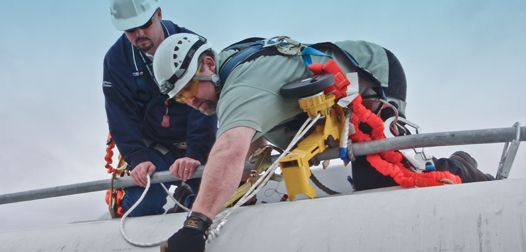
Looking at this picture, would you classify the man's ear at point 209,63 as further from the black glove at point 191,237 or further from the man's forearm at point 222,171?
the black glove at point 191,237

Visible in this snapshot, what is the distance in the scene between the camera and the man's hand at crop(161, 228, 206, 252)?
4.44ft

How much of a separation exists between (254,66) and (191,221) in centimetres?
75

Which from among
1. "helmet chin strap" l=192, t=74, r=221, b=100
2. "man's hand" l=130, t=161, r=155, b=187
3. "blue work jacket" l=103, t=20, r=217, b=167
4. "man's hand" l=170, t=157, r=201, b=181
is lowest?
"man's hand" l=130, t=161, r=155, b=187

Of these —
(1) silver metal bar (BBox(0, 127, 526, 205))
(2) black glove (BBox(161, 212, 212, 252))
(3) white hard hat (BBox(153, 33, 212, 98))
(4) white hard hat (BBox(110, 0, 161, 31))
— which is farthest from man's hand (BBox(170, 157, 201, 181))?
(4) white hard hat (BBox(110, 0, 161, 31))

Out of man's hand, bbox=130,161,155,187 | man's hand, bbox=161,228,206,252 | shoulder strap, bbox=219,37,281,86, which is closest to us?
man's hand, bbox=161,228,206,252

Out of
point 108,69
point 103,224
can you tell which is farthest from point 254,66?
point 108,69

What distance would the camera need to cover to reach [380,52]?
218 cm

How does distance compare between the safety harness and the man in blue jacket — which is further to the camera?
the man in blue jacket

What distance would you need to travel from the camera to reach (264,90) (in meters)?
1.75

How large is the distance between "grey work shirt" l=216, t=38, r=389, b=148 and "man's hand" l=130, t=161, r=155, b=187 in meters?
0.70

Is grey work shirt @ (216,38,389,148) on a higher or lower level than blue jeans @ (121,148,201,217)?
higher

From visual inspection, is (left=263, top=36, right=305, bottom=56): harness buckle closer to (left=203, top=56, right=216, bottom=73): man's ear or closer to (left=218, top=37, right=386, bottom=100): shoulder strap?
(left=218, top=37, right=386, bottom=100): shoulder strap

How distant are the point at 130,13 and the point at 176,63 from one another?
0.81 metres

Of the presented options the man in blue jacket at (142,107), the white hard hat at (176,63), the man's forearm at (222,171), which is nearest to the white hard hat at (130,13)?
the man in blue jacket at (142,107)
